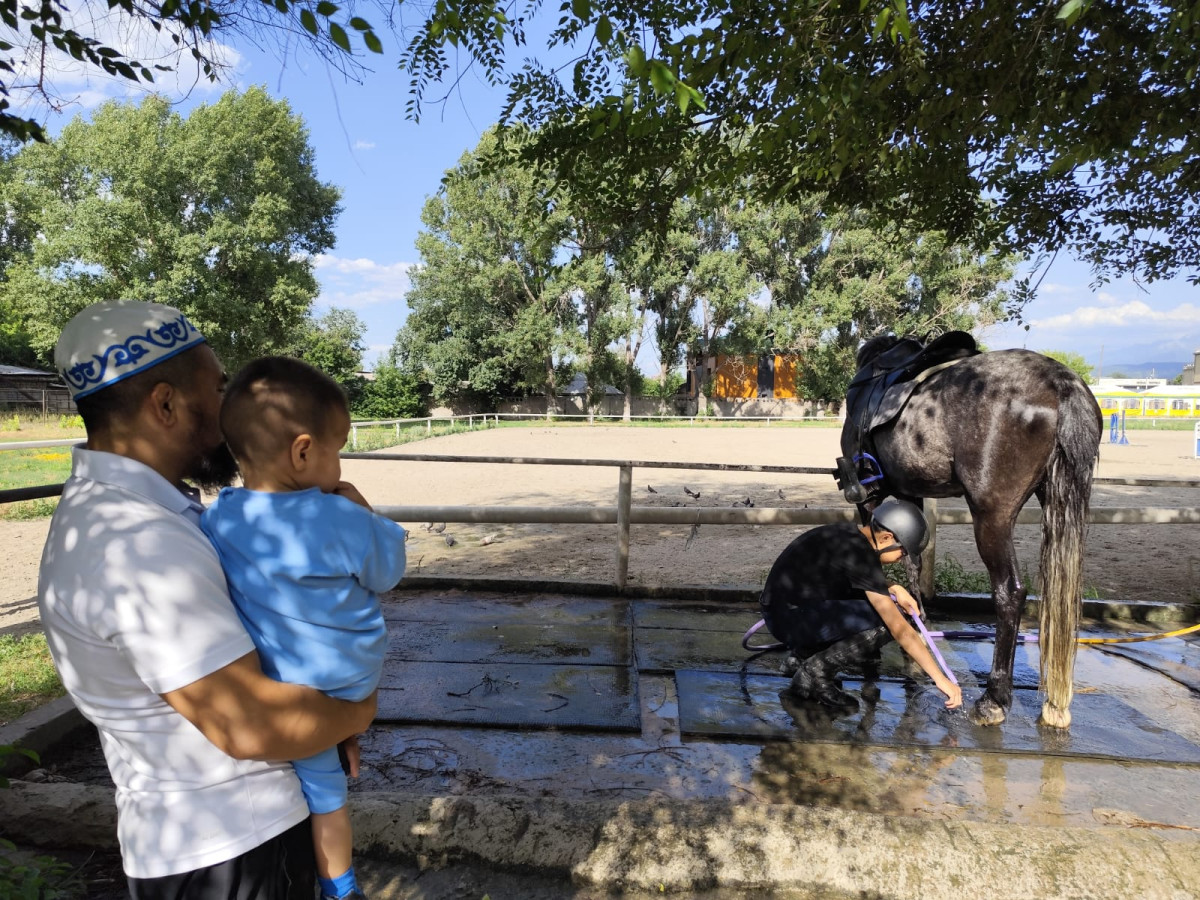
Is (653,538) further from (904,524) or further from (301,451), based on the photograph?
(301,451)

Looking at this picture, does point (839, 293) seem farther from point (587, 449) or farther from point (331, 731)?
point (331, 731)

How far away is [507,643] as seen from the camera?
439cm

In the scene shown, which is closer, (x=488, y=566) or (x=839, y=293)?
(x=488, y=566)

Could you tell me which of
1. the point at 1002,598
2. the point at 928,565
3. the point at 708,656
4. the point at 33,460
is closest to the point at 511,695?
the point at 708,656

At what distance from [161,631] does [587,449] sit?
20709mm

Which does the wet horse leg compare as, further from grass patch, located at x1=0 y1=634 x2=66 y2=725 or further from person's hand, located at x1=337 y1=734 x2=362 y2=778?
grass patch, located at x1=0 y1=634 x2=66 y2=725

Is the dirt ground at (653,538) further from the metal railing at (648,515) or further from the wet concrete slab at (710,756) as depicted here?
the wet concrete slab at (710,756)

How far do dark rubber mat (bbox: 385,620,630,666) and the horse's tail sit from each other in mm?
2092

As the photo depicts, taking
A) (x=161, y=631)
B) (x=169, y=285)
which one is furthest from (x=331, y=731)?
(x=169, y=285)

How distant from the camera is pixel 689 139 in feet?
16.6

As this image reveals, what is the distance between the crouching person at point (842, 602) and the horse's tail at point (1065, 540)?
43 centimetres

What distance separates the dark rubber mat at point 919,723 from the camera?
3223mm

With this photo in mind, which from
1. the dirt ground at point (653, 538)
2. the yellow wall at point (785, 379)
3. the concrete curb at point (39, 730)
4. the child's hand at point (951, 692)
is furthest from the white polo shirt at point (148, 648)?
the yellow wall at point (785, 379)

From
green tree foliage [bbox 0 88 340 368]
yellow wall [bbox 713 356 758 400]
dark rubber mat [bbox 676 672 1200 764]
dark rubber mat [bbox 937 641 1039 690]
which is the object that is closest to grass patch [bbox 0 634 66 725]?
dark rubber mat [bbox 676 672 1200 764]
